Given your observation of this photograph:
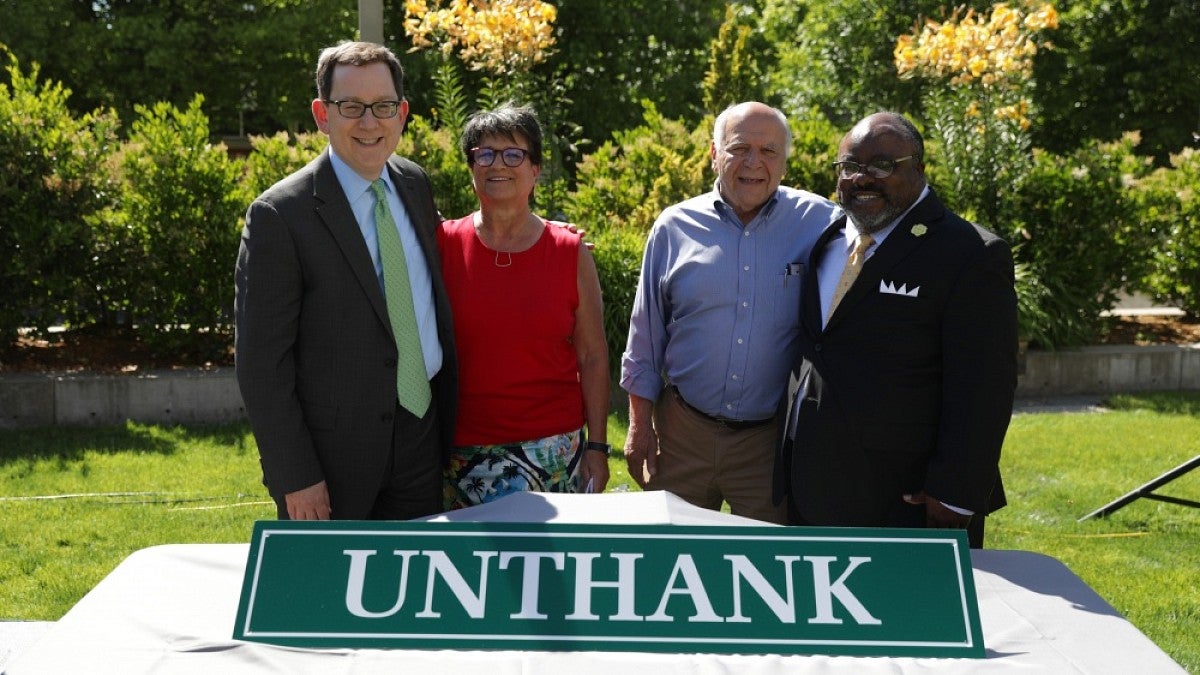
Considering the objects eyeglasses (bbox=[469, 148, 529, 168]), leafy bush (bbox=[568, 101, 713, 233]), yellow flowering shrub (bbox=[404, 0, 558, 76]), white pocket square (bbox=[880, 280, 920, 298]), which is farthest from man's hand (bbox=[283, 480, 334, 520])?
yellow flowering shrub (bbox=[404, 0, 558, 76])

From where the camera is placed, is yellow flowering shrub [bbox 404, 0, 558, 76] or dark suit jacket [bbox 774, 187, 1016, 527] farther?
yellow flowering shrub [bbox 404, 0, 558, 76]

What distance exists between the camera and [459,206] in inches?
343

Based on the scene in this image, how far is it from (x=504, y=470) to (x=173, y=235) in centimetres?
555

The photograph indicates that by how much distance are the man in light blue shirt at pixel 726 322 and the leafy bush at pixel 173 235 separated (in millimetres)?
5173

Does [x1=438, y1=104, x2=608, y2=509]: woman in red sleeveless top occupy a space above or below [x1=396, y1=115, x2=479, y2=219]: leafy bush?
below

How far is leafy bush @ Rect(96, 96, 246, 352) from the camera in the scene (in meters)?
8.27

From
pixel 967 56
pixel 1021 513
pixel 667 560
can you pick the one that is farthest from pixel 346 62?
pixel 967 56

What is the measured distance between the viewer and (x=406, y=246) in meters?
3.33

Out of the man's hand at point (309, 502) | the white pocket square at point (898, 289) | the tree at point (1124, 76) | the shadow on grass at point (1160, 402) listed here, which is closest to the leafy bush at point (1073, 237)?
the shadow on grass at point (1160, 402)

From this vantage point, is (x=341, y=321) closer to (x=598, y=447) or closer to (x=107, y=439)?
(x=598, y=447)

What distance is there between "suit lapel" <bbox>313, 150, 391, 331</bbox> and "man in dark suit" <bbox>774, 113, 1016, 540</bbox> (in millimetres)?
1258

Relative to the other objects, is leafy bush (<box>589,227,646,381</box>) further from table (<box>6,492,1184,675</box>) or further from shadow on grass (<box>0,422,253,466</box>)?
table (<box>6,492,1184,675</box>)

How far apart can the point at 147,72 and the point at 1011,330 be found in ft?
60.9

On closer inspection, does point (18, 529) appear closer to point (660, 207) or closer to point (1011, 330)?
point (1011, 330)
